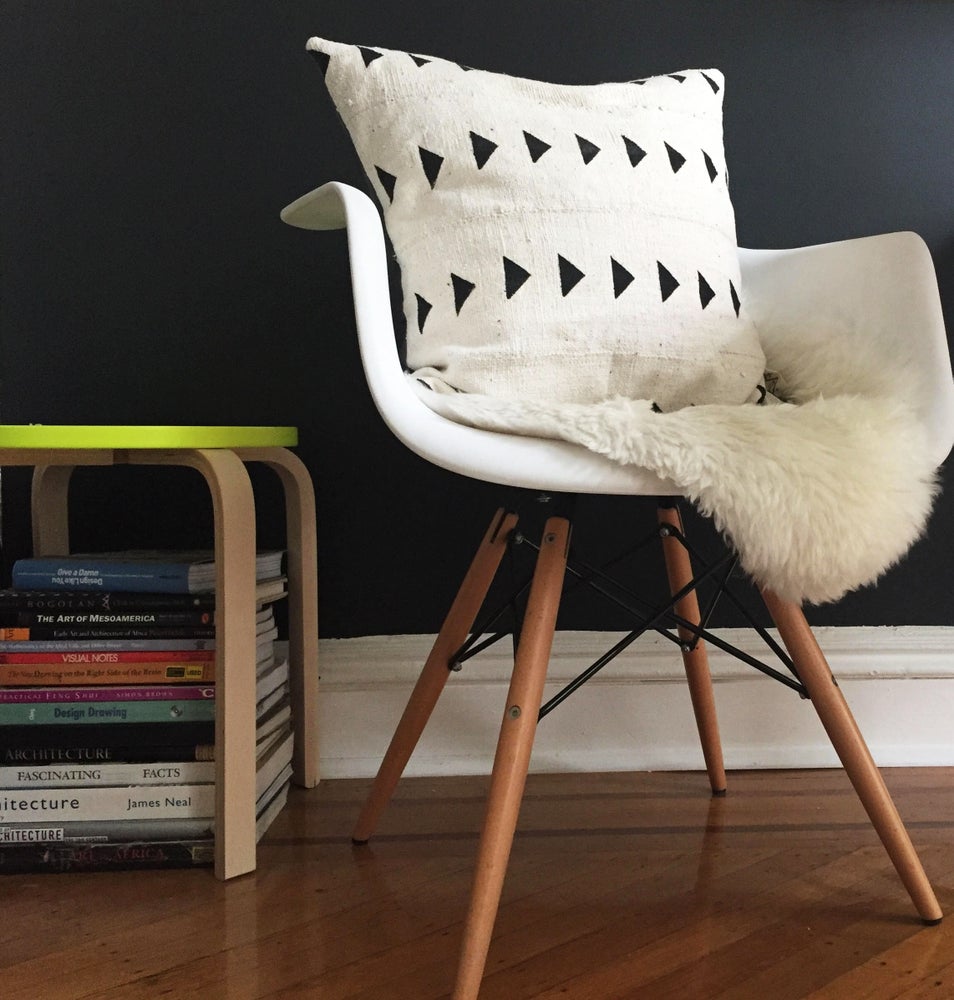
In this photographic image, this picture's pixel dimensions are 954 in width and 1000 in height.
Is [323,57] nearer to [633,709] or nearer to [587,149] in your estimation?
[587,149]

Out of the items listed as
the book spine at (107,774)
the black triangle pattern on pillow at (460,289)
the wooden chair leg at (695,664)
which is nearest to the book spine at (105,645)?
the book spine at (107,774)

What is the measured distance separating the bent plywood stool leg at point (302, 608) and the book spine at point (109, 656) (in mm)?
220

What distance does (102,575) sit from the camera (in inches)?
43.5

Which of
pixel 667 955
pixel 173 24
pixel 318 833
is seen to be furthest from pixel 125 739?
pixel 173 24

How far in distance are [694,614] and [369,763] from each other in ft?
1.63

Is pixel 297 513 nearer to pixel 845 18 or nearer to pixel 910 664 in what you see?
pixel 910 664

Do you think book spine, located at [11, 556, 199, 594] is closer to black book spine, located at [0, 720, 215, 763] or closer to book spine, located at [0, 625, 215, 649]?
book spine, located at [0, 625, 215, 649]

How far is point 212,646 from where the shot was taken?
1073mm

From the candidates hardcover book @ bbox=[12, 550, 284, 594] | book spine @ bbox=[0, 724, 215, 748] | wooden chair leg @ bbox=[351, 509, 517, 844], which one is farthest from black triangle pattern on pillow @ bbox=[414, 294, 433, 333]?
book spine @ bbox=[0, 724, 215, 748]

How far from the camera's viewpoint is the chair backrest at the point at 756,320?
31.2 inches

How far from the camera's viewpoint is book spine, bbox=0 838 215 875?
41.2 inches

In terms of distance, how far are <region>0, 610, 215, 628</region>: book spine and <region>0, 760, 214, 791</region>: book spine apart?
0.15 metres

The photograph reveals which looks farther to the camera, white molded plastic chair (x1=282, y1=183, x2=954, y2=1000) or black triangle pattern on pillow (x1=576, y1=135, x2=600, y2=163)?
black triangle pattern on pillow (x1=576, y1=135, x2=600, y2=163)

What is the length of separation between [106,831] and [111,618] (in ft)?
0.74
